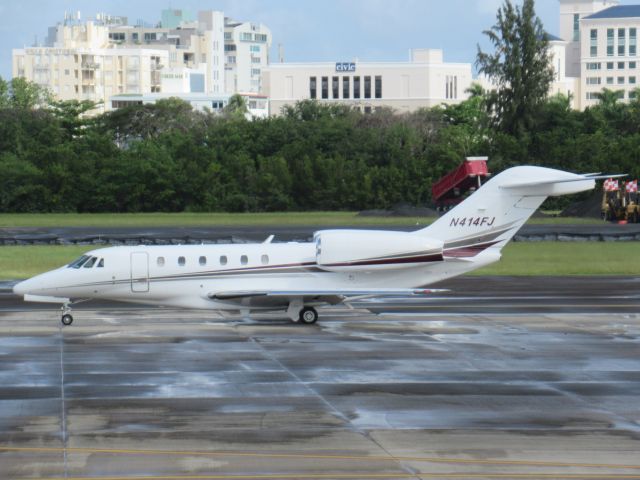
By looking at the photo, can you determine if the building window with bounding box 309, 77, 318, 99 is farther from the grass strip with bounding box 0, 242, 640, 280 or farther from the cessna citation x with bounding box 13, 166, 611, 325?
the cessna citation x with bounding box 13, 166, 611, 325

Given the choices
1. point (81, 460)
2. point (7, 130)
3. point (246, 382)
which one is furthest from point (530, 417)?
point (7, 130)

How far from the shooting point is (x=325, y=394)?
894 inches

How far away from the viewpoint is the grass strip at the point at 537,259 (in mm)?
48906

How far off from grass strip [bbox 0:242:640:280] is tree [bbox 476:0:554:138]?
155 ft

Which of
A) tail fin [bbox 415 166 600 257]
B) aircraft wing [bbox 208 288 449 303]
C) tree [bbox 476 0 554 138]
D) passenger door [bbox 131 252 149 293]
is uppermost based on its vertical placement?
tree [bbox 476 0 554 138]

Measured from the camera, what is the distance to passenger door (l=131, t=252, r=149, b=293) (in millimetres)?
32750

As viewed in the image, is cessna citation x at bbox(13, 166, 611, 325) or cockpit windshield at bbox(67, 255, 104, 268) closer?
cessna citation x at bbox(13, 166, 611, 325)

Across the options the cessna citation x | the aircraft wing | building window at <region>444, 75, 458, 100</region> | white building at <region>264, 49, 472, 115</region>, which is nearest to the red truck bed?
the cessna citation x

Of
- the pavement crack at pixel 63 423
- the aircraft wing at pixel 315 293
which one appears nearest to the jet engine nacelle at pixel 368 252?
the aircraft wing at pixel 315 293

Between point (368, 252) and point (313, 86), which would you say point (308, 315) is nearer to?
point (368, 252)

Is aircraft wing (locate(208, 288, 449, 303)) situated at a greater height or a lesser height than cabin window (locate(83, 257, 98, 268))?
lesser

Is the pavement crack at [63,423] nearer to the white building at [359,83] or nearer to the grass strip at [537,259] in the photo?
the grass strip at [537,259]

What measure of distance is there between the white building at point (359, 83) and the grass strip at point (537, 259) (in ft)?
422

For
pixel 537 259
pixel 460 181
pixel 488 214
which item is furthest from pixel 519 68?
pixel 488 214
